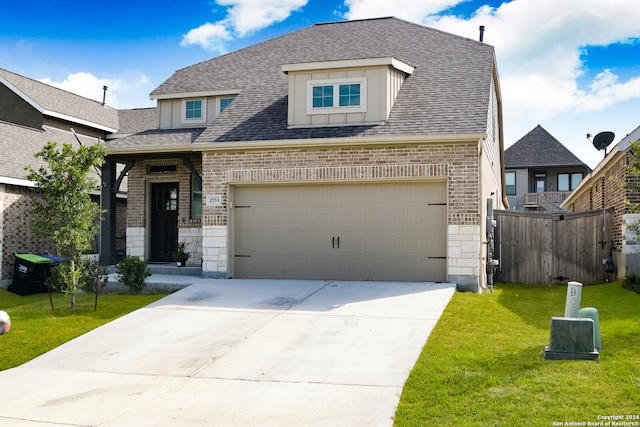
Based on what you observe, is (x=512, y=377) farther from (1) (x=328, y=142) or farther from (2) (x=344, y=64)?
(2) (x=344, y=64)

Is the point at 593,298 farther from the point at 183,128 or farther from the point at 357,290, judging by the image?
the point at 183,128

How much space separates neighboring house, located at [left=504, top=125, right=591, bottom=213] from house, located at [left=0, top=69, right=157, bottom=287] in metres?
26.2

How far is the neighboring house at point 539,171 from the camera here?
40500 mm

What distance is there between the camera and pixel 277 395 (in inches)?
266

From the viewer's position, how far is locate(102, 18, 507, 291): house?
43.1 ft

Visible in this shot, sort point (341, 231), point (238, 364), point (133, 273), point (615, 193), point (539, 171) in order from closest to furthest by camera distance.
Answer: point (238, 364) → point (133, 273) → point (341, 231) → point (615, 193) → point (539, 171)

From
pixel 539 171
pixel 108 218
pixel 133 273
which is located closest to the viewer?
pixel 133 273

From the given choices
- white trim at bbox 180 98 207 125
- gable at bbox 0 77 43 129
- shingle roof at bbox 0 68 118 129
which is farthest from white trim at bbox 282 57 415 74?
gable at bbox 0 77 43 129

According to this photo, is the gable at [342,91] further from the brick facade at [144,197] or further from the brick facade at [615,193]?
the brick facade at [615,193]

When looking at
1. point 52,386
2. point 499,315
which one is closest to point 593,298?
point 499,315

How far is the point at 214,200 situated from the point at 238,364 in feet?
23.3

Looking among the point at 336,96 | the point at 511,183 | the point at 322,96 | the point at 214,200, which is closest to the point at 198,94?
the point at 214,200

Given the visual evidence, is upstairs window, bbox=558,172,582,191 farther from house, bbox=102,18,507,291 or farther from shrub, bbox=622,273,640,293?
shrub, bbox=622,273,640,293

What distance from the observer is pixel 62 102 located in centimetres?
2280
